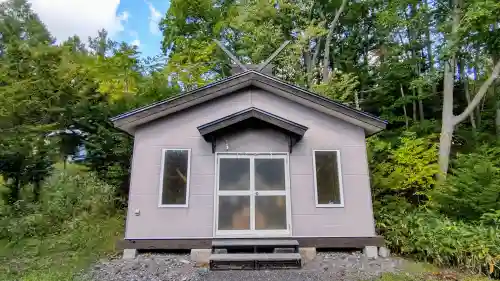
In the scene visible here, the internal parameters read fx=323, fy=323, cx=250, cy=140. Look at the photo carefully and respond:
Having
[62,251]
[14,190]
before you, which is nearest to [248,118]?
[62,251]

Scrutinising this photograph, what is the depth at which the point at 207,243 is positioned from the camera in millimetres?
6980

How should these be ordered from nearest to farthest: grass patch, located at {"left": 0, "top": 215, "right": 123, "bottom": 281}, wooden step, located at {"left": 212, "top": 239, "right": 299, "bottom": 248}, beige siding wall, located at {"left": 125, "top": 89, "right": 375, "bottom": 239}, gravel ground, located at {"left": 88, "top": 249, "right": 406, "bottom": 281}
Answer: gravel ground, located at {"left": 88, "top": 249, "right": 406, "bottom": 281} < grass patch, located at {"left": 0, "top": 215, "right": 123, "bottom": 281} < wooden step, located at {"left": 212, "top": 239, "right": 299, "bottom": 248} < beige siding wall, located at {"left": 125, "top": 89, "right": 375, "bottom": 239}

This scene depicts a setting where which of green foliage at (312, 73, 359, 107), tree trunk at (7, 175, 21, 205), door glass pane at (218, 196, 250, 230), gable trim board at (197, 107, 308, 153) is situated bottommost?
door glass pane at (218, 196, 250, 230)

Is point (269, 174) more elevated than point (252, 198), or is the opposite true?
point (269, 174)

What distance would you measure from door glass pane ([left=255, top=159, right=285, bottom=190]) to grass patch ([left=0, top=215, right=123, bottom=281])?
12.2 feet

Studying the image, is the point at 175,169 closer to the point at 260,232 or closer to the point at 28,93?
the point at 260,232

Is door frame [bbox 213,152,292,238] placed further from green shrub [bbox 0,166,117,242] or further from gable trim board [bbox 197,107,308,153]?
green shrub [bbox 0,166,117,242]

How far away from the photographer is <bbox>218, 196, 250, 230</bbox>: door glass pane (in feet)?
23.6

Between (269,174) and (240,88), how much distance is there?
232 cm

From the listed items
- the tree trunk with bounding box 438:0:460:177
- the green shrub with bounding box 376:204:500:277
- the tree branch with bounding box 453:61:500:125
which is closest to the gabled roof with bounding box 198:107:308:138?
the green shrub with bounding box 376:204:500:277

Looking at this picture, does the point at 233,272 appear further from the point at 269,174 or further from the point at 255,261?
the point at 269,174

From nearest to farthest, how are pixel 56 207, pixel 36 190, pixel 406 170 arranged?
pixel 56 207 → pixel 406 170 → pixel 36 190

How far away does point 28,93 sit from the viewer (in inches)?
436

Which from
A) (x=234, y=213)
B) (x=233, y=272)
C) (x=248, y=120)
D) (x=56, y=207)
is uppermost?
(x=248, y=120)
